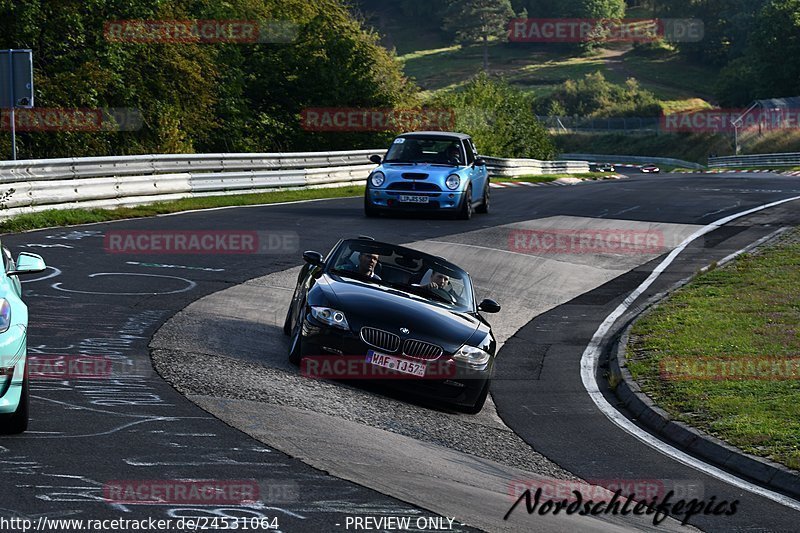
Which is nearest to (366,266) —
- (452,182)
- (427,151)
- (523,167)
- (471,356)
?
(471,356)

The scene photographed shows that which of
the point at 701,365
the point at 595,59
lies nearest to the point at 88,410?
the point at 701,365

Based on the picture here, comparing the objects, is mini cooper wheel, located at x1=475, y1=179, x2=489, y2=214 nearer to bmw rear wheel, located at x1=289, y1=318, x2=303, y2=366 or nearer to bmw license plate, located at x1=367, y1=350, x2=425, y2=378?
bmw rear wheel, located at x1=289, y1=318, x2=303, y2=366

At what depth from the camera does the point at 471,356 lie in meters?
10.5

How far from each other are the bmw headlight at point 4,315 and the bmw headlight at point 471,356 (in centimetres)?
428

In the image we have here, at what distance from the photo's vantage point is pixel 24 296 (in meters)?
13.2

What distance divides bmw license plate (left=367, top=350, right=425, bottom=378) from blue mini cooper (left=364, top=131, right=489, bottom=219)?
12.8 metres

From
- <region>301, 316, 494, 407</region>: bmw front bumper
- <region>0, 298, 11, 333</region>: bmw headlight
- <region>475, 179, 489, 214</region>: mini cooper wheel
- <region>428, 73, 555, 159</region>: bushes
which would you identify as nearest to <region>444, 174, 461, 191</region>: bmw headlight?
<region>475, 179, 489, 214</region>: mini cooper wheel

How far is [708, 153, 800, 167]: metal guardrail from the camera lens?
7069 centimetres

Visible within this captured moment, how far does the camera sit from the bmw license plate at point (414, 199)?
22.9m

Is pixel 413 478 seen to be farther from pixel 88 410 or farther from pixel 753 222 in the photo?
pixel 753 222

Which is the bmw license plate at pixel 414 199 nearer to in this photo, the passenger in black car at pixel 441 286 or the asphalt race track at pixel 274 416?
the asphalt race track at pixel 274 416

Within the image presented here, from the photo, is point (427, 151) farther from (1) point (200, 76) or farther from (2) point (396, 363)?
(1) point (200, 76)

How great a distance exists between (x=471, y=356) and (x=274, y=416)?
2365mm

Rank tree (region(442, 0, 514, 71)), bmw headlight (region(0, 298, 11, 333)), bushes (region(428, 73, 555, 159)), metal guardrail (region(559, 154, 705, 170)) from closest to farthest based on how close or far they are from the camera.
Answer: bmw headlight (region(0, 298, 11, 333))
bushes (region(428, 73, 555, 159))
metal guardrail (region(559, 154, 705, 170))
tree (region(442, 0, 514, 71))
